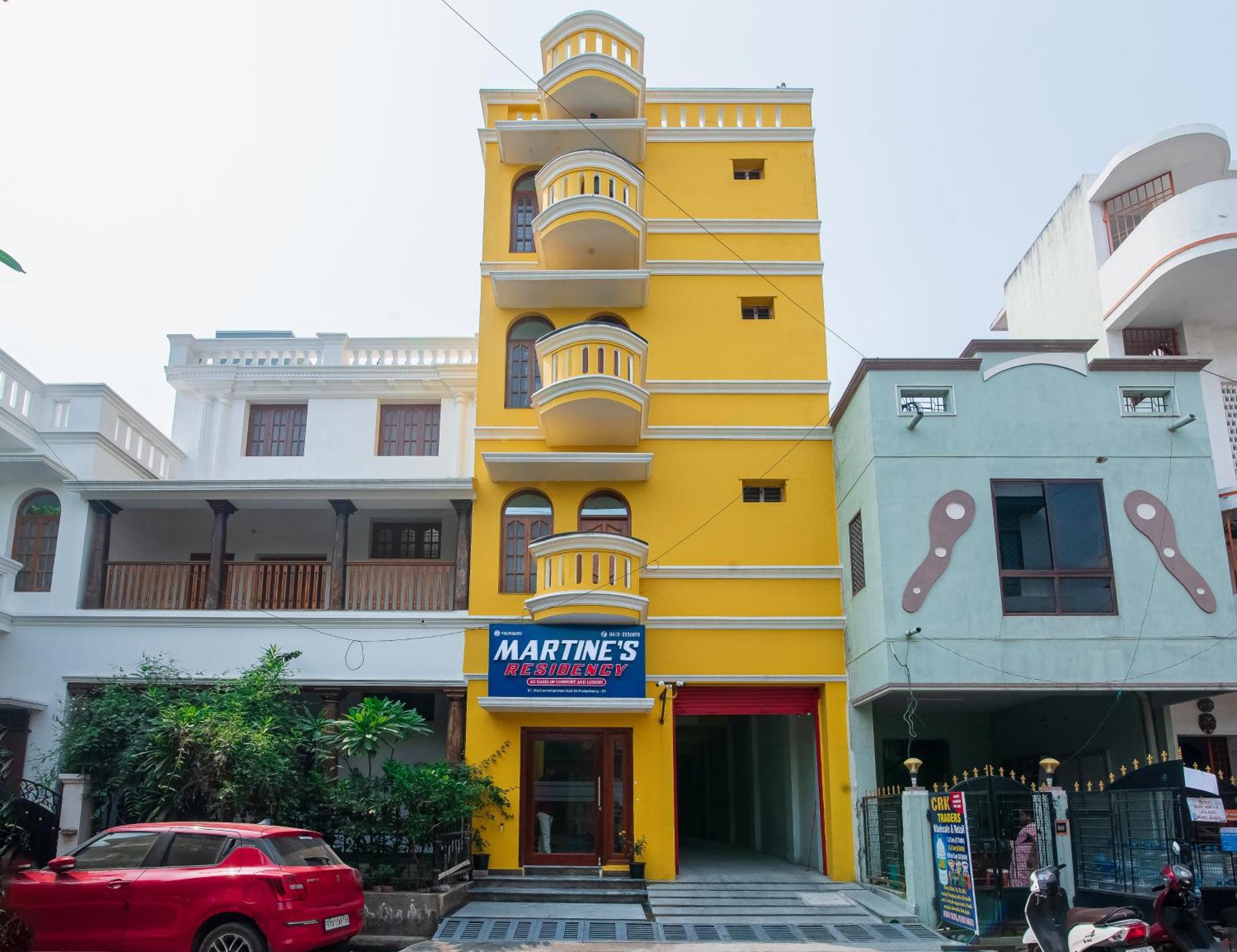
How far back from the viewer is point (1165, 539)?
49.8 feet

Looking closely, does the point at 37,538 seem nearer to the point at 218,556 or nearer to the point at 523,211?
the point at 218,556

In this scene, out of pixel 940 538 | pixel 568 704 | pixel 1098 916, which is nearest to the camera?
pixel 1098 916

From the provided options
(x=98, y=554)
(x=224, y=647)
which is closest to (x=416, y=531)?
(x=224, y=647)

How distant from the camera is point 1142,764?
1580 cm

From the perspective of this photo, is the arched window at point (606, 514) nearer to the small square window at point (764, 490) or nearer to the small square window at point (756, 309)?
the small square window at point (764, 490)

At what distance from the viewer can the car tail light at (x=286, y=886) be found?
9930mm

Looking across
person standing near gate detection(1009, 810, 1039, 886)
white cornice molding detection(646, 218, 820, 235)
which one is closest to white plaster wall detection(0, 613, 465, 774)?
white cornice molding detection(646, 218, 820, 235)

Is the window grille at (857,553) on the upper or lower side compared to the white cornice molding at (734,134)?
lower

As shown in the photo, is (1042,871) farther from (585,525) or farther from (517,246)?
(517,246)

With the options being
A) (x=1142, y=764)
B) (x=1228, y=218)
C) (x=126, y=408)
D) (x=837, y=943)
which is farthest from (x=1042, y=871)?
(x=126, y=408)

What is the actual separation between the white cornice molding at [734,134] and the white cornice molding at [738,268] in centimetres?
256

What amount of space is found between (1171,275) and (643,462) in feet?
30.5

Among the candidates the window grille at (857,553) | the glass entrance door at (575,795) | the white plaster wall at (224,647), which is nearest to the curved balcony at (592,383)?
the white plaster wall at (224,647)

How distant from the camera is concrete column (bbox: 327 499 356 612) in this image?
58.5 feet
